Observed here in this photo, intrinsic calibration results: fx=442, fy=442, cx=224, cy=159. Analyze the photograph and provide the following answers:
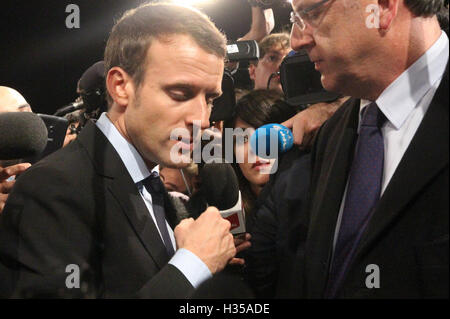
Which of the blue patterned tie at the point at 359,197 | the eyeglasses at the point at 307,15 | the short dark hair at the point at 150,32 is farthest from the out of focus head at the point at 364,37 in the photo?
the short dark hair at the point at 150,32

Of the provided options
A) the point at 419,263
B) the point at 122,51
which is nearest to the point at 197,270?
the point at 419,263

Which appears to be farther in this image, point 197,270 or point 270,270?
point 270,270

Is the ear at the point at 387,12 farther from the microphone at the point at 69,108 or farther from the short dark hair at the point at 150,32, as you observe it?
the microphone at the point at 69,108

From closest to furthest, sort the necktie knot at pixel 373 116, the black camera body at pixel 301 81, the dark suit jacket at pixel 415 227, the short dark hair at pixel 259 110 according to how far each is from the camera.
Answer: the dark suit jacket at pixel 415 227
the necktie knot at pixel 373 116
the black camera body at pixel 301 81
the short dark hair at pixel 259 110

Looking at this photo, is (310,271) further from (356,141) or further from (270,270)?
(356,141)

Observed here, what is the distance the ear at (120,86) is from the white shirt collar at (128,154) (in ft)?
0.21

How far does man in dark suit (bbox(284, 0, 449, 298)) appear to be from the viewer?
80 centimetres

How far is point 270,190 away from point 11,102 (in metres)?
0.81

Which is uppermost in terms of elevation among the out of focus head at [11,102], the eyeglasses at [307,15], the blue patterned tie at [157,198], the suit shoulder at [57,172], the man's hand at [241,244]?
the eyeglasses at [307,15]

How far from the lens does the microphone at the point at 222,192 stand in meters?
1.13

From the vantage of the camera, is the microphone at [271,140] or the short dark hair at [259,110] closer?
the microphone at [271,140]

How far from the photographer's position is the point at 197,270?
90cm

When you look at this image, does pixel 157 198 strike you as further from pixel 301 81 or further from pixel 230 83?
pixel 301 81
